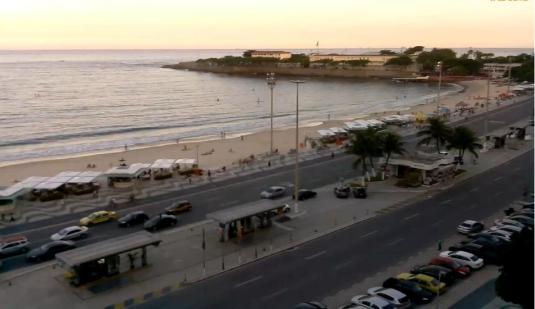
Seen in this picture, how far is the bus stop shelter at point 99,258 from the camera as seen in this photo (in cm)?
2055

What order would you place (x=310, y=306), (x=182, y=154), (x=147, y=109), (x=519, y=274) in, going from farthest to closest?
(x=147, y=109), (x=182, y=154), (x=310, y=306), (x=519, y=274)

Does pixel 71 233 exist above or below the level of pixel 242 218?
below

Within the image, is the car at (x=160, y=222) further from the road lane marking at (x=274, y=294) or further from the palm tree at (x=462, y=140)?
the palm tree at (x=462, y=140)

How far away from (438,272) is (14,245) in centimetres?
1930

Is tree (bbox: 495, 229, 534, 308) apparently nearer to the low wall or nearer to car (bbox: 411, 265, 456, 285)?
car (bbox: 411, 265, 456, 285)

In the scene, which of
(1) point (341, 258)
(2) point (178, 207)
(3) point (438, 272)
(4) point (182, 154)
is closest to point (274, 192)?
(2) point (178, 207)

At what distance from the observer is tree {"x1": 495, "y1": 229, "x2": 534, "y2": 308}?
15044mm

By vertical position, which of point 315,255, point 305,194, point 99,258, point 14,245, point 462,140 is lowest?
point 315,255

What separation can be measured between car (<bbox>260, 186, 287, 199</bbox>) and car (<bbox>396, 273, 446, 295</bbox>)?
47.5ft

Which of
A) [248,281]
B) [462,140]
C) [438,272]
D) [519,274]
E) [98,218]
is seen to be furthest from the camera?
[462,140]

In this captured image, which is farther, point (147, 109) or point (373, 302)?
point (147, 109)

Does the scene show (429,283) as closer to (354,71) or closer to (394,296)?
(394,296)

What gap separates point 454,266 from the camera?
21359mm

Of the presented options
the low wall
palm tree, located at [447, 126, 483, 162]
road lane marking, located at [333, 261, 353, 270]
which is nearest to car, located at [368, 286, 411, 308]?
road lane marking, located at [333, 261, 353, 270]
